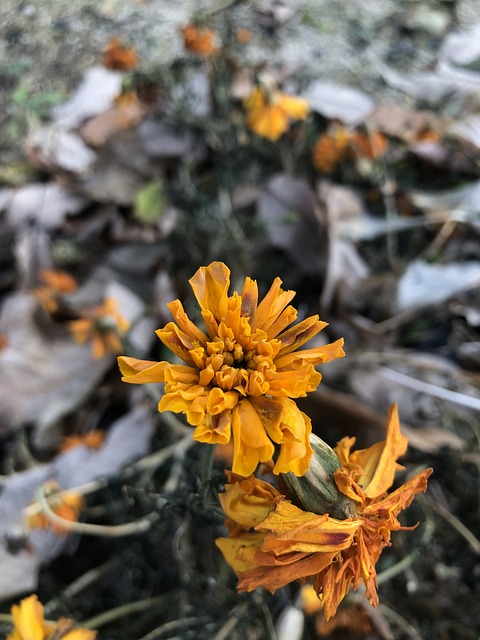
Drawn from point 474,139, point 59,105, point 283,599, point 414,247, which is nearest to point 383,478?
point 283,599

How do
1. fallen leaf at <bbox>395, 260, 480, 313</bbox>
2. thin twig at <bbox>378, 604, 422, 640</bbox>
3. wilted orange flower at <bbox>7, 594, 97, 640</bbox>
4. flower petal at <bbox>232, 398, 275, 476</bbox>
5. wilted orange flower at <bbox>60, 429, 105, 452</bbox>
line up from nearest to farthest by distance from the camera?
flower petal at <bbox>232, 398, 275, 476</bbox> → wilted orange flower at <bbox>7, 594, 97, 640</bbox> → thin twig at <bbox>378, 604, 422, 640</bbox> → wilted orange flower at <bbox>60, 429, 105, 452</bbox> → fallen leaf at <bbox>395, 260, 480, 313</bbox>

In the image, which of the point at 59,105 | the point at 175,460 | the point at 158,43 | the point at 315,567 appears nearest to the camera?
the point at 315,567

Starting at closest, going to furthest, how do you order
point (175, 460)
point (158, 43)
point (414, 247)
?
point (175, 460) < point (414, 247) < point (158, 43)

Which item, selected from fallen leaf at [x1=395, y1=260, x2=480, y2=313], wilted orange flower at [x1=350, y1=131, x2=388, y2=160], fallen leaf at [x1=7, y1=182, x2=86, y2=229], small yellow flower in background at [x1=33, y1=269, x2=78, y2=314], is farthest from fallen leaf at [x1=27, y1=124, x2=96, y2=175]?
fallen leaf at [x1=395, y1=260, x2=480, y2=313]

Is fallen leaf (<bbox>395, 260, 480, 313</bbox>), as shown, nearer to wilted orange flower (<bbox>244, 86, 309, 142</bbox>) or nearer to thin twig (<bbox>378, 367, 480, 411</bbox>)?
thin twig (<bbox>378, 367, 480, 411</bbox>)

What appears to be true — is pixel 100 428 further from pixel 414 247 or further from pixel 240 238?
pixel 414 247
